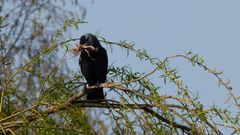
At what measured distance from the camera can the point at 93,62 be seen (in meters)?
3.54

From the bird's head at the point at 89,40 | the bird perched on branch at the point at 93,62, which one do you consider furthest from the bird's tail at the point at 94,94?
the bird's head at the point at 89,40

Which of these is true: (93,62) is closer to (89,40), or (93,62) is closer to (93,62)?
(93,62)

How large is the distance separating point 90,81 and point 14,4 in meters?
4.75

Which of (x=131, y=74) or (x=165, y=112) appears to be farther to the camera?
(x=131, y=74)

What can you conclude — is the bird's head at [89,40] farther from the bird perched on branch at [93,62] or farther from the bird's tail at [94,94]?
the bird's tail at [94,94]

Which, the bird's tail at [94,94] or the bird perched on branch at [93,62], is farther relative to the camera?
the bird perched on branch at [93,62]

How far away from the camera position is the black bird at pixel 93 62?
327cm

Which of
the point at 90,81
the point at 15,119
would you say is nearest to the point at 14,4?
the point at 90,81

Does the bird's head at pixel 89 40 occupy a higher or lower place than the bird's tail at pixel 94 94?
higher

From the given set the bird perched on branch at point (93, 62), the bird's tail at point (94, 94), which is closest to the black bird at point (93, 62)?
the bird perched on branch at point (93, 62)

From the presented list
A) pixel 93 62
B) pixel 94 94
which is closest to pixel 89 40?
pixel 93 62

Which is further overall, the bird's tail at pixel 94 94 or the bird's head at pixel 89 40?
the bird's head at pixel 89 40

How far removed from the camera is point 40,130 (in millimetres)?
2439

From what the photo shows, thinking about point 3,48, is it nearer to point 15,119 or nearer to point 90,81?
point 15,119
